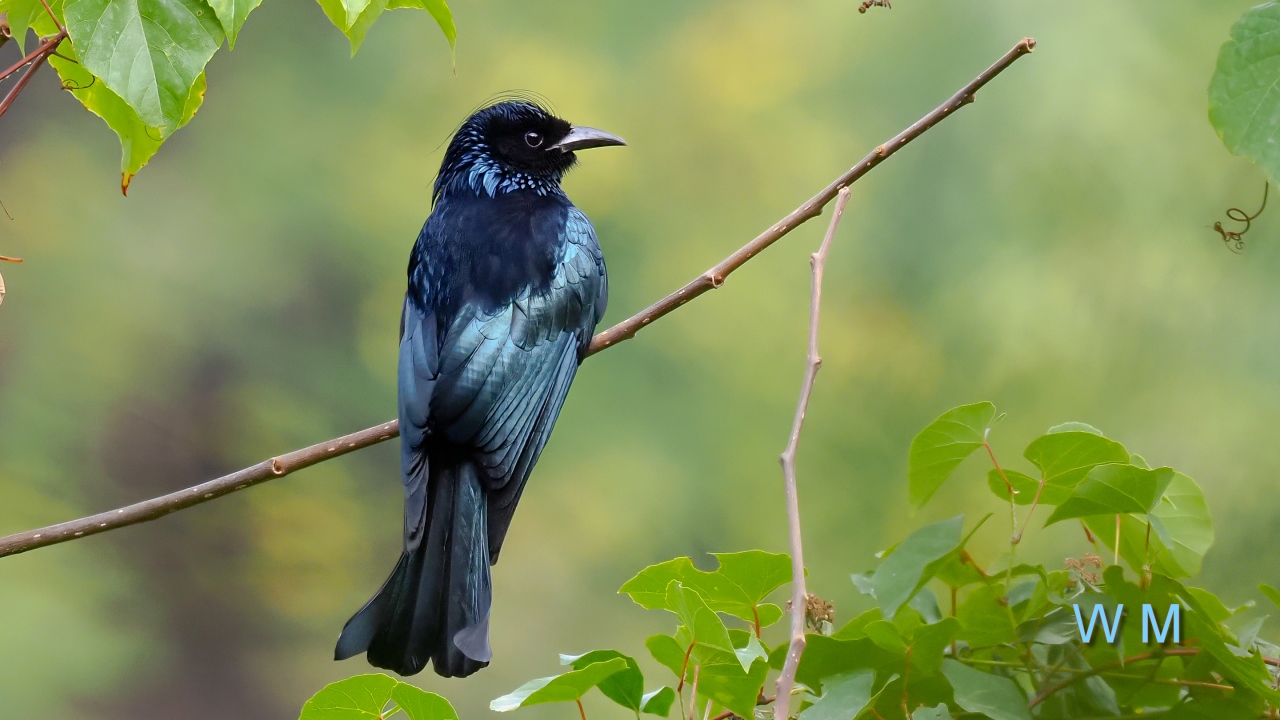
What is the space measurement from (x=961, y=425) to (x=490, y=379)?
0.72 m

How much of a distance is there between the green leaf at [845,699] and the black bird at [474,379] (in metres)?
0.56

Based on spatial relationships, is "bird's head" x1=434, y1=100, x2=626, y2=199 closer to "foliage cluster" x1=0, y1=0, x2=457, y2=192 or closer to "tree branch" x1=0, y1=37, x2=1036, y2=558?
"tree branch" x1=0, y1=37, x2=1036, y2=558

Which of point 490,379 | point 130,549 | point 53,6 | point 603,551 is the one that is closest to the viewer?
point 53,6

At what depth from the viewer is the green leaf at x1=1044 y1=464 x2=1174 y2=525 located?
74 cm

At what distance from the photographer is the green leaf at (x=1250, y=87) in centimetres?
89

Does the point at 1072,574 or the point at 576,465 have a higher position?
the point at 576,465

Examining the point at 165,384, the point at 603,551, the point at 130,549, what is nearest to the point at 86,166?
the point at 165,384

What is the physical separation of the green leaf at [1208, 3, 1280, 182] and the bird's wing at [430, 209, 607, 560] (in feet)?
2.84

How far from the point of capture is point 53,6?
3.55ft

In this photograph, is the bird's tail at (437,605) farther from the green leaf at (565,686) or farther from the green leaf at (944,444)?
the green leaf at (944,444)

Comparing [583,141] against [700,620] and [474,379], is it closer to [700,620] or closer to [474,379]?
[474,379]

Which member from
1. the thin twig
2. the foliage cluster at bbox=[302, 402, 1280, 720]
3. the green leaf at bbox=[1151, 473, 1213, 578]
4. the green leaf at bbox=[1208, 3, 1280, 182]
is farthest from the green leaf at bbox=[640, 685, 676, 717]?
the thin twig

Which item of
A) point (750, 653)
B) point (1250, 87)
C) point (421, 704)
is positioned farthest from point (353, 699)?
point (1250, 87)

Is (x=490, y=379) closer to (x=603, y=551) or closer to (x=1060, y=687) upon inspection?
(x=1060, y=687)
